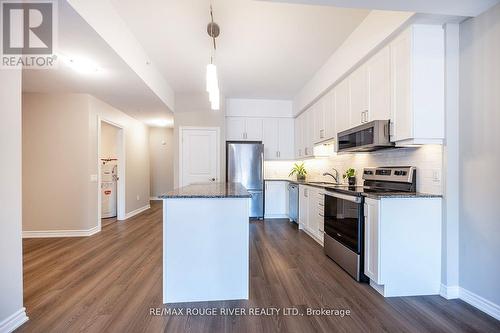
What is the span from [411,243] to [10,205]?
322 cm

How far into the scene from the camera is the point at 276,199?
5.39m

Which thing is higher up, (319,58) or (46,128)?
(319,58)

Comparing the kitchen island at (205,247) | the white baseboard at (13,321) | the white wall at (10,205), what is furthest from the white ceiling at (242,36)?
the white baseboard at (13,321)

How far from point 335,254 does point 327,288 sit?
659mm

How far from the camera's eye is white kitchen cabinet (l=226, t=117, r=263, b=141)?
554cm

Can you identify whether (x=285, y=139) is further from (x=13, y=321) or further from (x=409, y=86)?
(x=13, y=321)

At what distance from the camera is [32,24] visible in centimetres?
200

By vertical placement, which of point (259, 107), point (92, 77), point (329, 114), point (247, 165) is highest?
point (259, 107)

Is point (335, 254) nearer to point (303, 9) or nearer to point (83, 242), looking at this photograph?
point (303, 9)

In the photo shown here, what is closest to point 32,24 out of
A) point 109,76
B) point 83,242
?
point 109,76

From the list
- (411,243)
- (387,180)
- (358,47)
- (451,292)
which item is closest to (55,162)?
(358,47)

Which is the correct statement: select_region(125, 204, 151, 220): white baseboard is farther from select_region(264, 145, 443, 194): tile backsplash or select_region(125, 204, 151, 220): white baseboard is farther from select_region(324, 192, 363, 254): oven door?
select_region(324, 192, 363, 254): oven door

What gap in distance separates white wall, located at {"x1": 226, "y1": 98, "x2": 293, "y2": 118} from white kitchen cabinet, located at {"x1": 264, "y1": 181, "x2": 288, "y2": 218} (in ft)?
5.39

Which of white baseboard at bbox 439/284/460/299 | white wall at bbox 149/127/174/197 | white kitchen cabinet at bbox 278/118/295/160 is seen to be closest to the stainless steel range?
white baseboard at bbox 439/284/460/299
